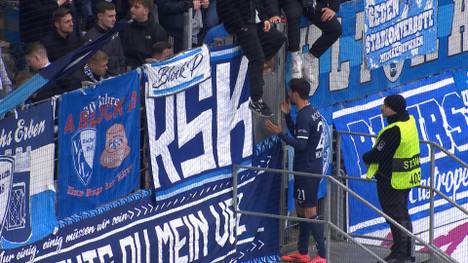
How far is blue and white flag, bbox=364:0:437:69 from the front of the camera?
51.7ft

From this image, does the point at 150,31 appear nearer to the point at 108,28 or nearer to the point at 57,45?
the point at 108,28

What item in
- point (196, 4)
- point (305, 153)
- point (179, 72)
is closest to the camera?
point (179, 72)

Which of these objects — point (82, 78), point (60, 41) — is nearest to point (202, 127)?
point (82, 78)

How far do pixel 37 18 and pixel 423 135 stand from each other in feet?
18.9

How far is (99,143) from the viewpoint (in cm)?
1207

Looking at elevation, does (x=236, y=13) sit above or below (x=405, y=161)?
above

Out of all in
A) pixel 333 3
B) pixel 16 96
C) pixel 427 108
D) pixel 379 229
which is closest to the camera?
pixel 16 96

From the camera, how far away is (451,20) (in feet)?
55.9

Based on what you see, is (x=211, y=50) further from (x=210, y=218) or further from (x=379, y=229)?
(x=379, y=229)

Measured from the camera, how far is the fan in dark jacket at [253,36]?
43.7ft

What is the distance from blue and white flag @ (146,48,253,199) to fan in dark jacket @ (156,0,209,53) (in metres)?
0.53

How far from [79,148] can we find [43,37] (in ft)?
4.27

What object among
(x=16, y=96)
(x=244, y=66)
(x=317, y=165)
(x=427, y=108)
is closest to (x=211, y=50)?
(x=244, y=66)

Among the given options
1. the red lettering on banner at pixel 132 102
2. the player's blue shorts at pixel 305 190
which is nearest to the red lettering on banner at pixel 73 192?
the red lettering on banner at pixel 132 102
